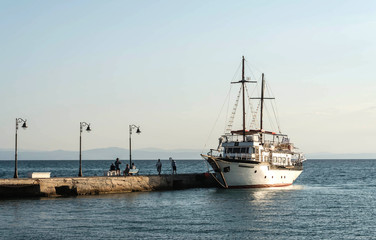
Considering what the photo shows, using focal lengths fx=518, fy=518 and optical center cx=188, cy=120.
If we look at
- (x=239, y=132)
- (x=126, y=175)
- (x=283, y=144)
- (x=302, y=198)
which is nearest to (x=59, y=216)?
(x=126, y=175)

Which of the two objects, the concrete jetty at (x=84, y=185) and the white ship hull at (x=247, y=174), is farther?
the white ship hull at (x=247, y=174)

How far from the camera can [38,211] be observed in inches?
1367

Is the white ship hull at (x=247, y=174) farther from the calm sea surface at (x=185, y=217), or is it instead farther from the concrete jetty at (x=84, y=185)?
the calm sea surface at (x=185, y=217)

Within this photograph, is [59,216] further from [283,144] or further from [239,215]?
[283,144]

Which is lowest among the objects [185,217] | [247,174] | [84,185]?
[185,217]

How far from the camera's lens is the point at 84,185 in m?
46.2

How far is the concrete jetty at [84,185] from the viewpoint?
4231 centimetres

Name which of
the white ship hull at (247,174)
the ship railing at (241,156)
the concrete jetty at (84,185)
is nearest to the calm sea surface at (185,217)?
the concrete jetty at (84,185)

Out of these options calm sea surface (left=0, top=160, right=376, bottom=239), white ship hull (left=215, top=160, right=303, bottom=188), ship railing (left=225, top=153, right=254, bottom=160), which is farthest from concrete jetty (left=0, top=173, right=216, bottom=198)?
ship railing (left=225, top=153, right=254, bottom=160)

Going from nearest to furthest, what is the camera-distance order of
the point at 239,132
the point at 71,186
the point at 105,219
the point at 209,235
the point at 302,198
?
the point at 209,235
the point at 105,219
the point at 71,186
the point at 302,198
the point at 239,132

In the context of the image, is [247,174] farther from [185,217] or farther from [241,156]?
[185,217]

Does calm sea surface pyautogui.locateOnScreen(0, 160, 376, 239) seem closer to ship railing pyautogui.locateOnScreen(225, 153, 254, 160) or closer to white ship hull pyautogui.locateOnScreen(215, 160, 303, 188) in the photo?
white ship hull pyautogui.locateOnScreen(215, 160, 303, 188)

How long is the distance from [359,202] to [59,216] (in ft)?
88.4

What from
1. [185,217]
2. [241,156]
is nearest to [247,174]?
[241,156]
